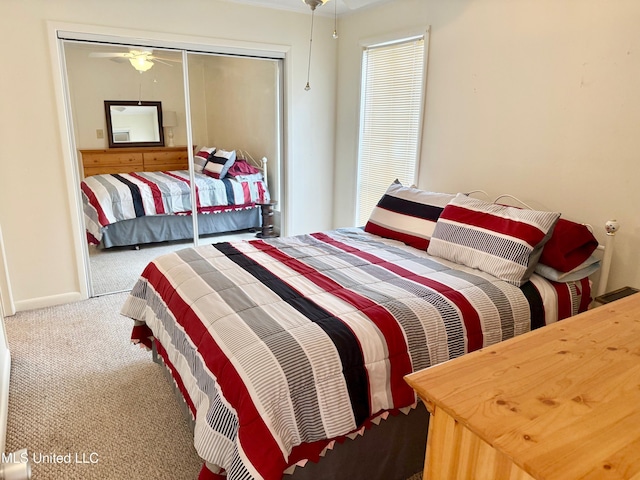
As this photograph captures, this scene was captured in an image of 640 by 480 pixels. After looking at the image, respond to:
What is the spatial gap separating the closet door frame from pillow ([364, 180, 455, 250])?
182cm

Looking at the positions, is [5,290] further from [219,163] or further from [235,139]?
[235,139]

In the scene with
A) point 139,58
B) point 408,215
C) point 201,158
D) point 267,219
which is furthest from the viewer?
point 267,219

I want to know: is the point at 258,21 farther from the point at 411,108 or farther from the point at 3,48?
the point at 3,48

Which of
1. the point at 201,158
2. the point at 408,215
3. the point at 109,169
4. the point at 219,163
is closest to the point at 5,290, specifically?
the point at 109,169

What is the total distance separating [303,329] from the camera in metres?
Result: 1.61

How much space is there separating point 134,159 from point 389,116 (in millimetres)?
2186

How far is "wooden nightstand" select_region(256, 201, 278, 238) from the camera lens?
429 cm

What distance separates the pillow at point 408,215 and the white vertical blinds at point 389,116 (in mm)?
627

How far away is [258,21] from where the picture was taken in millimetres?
3750

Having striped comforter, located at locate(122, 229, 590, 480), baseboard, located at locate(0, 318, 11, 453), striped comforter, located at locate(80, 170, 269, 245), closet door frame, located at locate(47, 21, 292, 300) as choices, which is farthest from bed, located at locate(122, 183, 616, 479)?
striped comforter, located at locate(80, 170, 269, 245)

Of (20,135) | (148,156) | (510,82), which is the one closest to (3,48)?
(20,135)

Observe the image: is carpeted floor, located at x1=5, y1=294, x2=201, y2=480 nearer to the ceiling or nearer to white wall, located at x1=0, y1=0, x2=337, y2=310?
white wall, located at x1=0, y1=0, x2=337, y2=310

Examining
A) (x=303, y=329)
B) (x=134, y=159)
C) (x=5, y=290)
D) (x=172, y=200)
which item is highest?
(x=134, y=159)

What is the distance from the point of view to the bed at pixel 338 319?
144 cm
